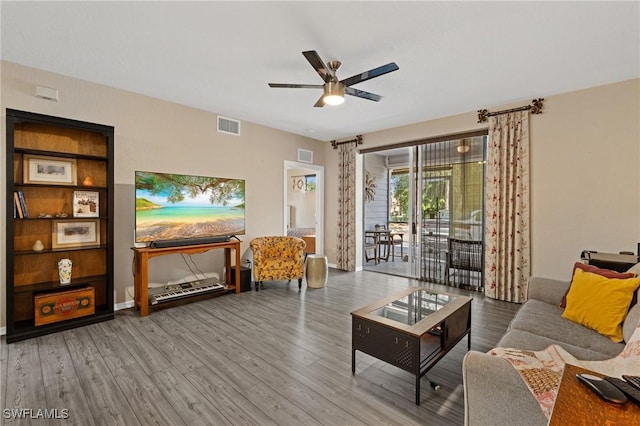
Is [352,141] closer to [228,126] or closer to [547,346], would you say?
[228,126]

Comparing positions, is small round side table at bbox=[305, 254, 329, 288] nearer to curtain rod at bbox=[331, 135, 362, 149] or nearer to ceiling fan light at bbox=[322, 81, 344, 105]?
curtain rod at bbox=[331, 135, 362, 149]

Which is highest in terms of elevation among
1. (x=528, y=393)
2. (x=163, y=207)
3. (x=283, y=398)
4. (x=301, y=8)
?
(x=301, y=8)

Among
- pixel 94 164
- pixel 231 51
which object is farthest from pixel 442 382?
pixel 94 164

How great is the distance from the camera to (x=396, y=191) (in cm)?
683

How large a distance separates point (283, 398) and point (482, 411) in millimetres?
1265

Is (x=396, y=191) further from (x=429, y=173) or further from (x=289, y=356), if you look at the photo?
(x=289, y=356)

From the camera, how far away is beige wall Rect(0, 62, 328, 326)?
3.16m

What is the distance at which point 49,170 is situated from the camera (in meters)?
3.19

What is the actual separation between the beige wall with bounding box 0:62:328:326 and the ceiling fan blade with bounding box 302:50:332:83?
8.17 ft

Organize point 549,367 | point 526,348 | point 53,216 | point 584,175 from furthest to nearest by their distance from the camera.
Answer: point 584,175, point 53,216, point 526,348, point 549,367

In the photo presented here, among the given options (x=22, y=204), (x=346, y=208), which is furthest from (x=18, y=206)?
(x=346, y=208)

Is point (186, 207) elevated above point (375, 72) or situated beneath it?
situated beneath

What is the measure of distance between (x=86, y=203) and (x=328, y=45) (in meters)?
3.20

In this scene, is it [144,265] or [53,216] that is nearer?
[53,216]
